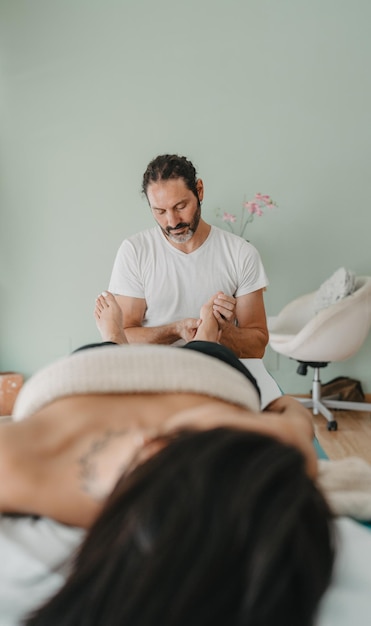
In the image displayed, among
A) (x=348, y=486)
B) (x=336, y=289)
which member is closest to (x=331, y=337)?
(x=336, y=289)

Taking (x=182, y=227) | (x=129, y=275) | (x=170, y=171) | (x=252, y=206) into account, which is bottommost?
(x=129, y=275)

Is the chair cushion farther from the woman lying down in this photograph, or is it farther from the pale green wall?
the woman lying down

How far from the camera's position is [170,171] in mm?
2482

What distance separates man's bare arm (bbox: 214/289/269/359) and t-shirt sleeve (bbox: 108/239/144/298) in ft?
1.41

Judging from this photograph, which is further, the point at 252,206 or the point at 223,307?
the point at 252,206

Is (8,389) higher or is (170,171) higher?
(170,171)

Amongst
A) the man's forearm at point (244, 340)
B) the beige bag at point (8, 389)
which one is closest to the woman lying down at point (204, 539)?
the man's forearm at point (244, 340)

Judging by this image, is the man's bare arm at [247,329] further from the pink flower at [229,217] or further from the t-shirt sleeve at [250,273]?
the pink flower at [229,217]

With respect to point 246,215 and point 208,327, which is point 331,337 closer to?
point 246,215

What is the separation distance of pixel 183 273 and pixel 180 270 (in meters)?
0.02

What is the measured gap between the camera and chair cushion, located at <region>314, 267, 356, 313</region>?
3186 mm

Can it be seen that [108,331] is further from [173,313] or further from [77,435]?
→ [77,435]

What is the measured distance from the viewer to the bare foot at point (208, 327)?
211cm

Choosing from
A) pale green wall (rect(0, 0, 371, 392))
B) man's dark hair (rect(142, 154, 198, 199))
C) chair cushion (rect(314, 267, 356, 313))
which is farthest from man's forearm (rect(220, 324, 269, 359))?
pale green wall (rect(0, 0, 371, 392))
